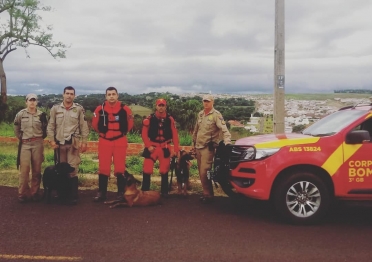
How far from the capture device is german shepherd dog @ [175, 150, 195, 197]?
→ 8.25 metres

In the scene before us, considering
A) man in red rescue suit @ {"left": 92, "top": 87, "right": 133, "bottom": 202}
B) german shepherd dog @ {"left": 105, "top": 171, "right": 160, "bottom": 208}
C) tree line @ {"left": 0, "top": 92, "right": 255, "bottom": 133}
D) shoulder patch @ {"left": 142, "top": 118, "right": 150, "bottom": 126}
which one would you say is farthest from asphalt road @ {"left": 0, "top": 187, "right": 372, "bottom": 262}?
tree line @ {"left": 0, "top": 92, "right": 255, "bottom": 133}

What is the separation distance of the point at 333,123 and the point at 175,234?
3.10 m

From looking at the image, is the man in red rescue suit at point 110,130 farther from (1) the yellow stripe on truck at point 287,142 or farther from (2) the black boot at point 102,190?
(1) the yellow stripe on truck at point 287,142

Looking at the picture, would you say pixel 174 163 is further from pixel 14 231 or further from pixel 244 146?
pixel 14 231

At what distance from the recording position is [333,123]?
7.27 m

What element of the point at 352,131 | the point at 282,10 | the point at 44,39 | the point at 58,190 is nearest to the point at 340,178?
the point at 352,131

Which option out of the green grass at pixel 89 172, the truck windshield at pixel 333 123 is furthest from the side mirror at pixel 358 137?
the green grass at pixel 89 172

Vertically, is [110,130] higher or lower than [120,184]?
higher

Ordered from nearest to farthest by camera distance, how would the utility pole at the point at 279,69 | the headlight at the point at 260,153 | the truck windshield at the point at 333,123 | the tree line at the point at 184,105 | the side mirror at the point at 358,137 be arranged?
the side mirror at the point at 358,137
the headlight at the point at 260,153
the truck windshield at the point at 333,123
the utility pole at the point at 279,69
the tree line at the point at 184,105

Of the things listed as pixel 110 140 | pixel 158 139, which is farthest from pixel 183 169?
pixel 110 140

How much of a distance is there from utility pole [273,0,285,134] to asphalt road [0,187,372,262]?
1.79 m

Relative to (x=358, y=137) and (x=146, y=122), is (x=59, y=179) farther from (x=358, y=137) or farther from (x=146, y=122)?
(x=358, y=137)

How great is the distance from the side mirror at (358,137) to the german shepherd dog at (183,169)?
9.35 ft

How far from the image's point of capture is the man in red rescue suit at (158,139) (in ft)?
26.8
